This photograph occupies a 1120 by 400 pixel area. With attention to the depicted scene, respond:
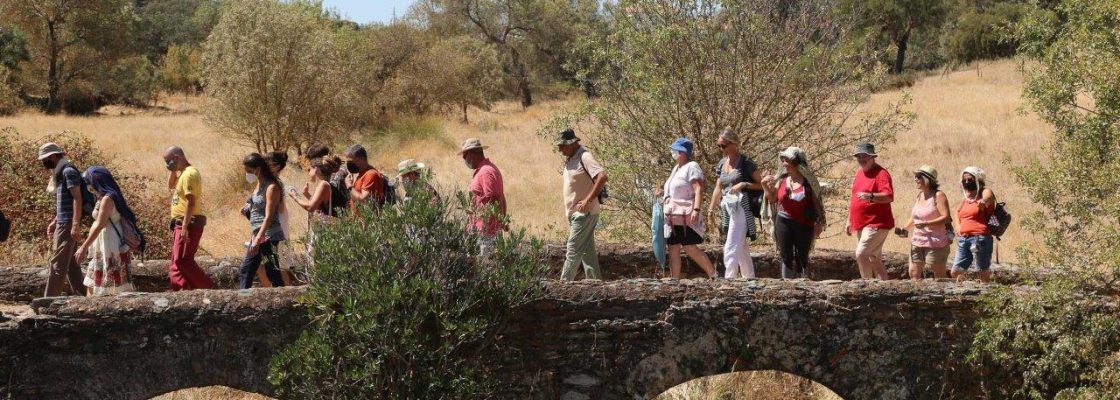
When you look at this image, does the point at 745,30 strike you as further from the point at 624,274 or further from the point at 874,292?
the point at 874,292

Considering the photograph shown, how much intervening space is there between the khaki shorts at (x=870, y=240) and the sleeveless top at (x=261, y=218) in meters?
4.63

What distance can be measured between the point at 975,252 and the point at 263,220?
234 inches

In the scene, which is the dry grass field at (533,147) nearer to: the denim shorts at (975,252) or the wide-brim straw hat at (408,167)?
the denim shorts at (975,252)

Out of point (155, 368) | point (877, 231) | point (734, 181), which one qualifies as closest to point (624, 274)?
point (734, 181)

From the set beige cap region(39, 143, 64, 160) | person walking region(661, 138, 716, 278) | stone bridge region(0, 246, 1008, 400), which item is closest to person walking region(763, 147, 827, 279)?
person walking region(661, 138, 716, 278)

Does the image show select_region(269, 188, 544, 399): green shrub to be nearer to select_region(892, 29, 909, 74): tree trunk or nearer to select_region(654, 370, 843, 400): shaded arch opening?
select_region(654, 370, 843, 400): shaded arch opening

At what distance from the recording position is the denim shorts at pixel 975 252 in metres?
9.54

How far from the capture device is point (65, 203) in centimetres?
900

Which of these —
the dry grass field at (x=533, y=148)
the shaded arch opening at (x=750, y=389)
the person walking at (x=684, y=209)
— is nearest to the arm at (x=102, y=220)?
the dry grass field at (x=533, y=148)

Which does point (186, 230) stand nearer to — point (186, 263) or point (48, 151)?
point (186, 263)

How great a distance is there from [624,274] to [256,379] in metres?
4.41

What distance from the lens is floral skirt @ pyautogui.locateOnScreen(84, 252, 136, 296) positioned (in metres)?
8.83

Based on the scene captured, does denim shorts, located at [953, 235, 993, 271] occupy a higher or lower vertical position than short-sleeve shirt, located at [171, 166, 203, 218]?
lower

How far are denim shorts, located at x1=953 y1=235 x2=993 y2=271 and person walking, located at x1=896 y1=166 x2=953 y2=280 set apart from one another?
0.31 metres
